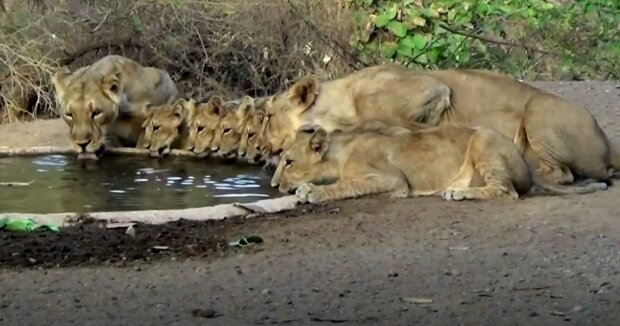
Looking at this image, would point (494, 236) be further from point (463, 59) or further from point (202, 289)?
point (463, 59)

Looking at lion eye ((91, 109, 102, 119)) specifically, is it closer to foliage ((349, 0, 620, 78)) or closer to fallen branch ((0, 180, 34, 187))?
fallen branch ((0, 180, 34, 187))

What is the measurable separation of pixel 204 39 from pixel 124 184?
6.34 m

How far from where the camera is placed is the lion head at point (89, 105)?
11.9 metres

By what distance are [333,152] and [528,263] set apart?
121 inches

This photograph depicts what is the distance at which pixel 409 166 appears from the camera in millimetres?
9641

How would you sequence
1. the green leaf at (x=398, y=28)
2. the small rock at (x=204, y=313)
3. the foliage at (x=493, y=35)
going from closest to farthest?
the small rock at (x=204, y=313) < the foliage at (x=493, y=35) < the green leaf at (x=398, y=28)

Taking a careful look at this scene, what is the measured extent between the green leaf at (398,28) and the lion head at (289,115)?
219 inches

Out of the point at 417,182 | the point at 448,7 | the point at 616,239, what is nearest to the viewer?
the point at 616,239

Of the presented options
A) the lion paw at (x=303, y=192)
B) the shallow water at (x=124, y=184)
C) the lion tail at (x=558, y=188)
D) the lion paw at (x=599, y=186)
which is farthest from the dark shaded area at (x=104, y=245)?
the lion paw at (x=599, y=186)

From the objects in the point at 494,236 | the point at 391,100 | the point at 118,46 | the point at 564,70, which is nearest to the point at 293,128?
the point at 391,100

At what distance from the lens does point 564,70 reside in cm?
1697

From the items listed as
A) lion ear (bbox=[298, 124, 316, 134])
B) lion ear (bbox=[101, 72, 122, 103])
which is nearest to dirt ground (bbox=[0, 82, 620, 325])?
lion ear (bbox=[298, 124, 316, 134])

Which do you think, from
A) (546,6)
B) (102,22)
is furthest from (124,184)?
(546,6)

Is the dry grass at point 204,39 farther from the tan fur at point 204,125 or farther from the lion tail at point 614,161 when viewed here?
the lion tail at point 614,161
